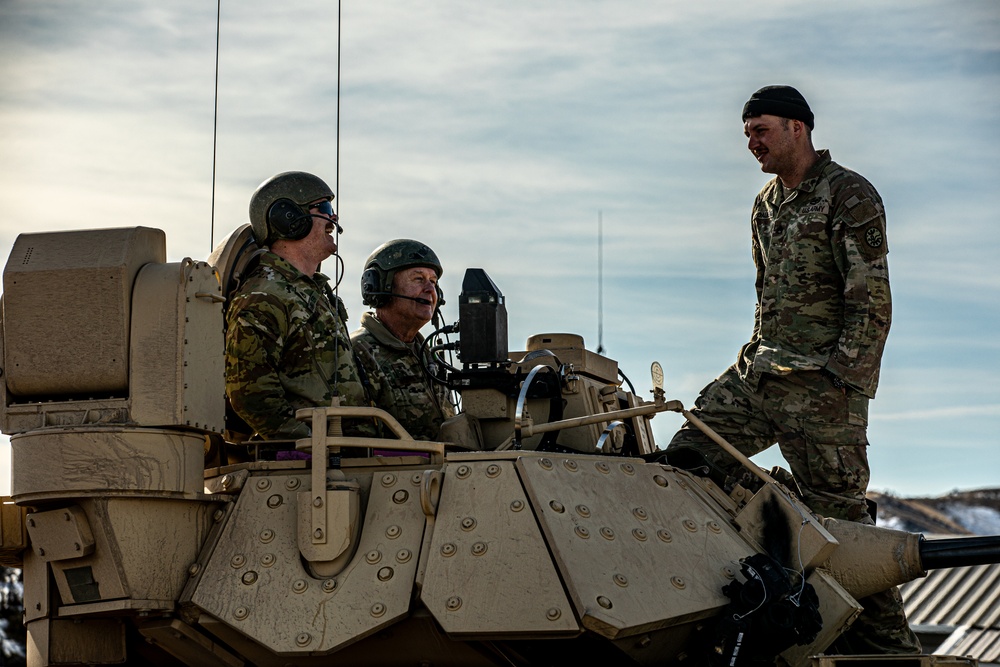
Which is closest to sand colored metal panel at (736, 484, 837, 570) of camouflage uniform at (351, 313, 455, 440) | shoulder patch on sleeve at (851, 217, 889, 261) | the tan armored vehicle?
the tan armored vehicle

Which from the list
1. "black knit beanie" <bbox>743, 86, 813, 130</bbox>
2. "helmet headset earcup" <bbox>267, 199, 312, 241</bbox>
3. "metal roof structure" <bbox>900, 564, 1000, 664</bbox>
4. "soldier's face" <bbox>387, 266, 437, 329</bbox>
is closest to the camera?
"helmet headset earcup" <bbox>267, 199, 312, 241</bbox>

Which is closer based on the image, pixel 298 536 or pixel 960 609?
pixel 298 536

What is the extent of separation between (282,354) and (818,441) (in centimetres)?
305

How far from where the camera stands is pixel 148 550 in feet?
22.6

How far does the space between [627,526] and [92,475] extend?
2.35 m

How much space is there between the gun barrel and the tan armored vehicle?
0.73 m

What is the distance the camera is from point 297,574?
268 inches

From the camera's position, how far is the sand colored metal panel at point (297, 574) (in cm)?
660

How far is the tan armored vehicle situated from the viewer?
662 cm

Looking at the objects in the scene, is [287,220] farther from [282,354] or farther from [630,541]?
[630,541]

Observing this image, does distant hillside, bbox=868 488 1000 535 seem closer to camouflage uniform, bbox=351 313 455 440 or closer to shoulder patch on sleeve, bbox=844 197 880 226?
camouflage uniform, bbox=351 313 455 440

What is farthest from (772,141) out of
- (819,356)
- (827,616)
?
(827,616)

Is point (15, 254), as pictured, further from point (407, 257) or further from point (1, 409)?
point (407, 257)

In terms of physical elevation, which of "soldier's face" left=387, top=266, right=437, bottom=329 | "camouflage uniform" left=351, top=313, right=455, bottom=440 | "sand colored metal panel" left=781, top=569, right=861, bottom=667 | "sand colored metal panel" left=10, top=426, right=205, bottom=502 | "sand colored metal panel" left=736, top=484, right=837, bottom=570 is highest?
"soldier's face" left=387, top=266, right=437, bottom=329
